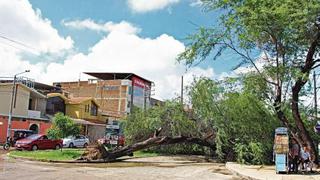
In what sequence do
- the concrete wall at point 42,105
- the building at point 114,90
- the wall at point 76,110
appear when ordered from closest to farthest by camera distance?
the concrete wall at point 42,105 < the wall at point 76,110 < the building at point 114,90

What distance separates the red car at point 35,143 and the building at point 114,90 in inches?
1341

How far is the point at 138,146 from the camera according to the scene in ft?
94.0

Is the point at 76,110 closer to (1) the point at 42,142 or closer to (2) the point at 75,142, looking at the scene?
(2) the point at 75,142

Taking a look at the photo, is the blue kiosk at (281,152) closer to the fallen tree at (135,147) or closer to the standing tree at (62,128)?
the fallen tree at (135,147)

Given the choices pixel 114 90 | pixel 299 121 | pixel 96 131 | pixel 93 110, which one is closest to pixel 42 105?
pixel 96 131

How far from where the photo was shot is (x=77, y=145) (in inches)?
1789

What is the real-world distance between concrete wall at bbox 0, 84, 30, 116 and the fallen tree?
84.6ft

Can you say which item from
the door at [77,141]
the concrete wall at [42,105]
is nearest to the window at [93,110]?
the concrete wall at [42,105]

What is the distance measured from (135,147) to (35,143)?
1170cm

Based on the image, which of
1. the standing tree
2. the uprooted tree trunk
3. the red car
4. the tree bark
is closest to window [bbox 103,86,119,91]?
the red car

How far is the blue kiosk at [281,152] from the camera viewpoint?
61.9 ft

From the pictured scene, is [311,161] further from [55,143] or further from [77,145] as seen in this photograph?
[77,145]

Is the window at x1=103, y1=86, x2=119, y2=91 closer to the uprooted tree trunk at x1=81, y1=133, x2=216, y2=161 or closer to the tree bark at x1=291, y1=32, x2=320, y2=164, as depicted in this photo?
the uprooted tree trunk at x1=81, y1=133, x2=216, y2=161

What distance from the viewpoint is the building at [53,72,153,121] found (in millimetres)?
76812
